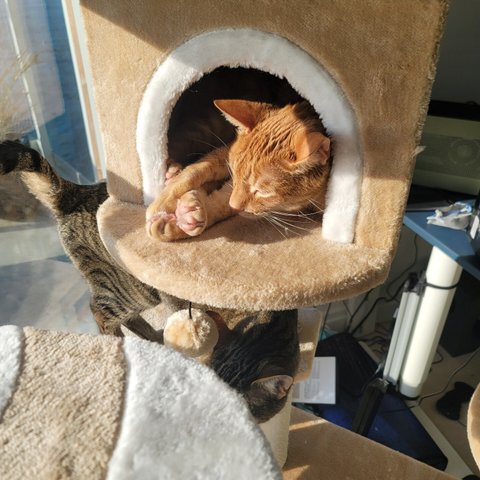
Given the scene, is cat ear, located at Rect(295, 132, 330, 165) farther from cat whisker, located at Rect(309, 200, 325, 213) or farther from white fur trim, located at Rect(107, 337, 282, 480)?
white fur trim, located at Rect(107, 337, 282, 480)

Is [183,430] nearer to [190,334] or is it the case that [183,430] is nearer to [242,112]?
[190,334]

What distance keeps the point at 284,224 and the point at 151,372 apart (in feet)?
1.51

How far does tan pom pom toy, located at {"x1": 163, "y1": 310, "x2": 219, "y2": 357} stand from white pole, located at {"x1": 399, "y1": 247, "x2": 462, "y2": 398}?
2.78 feet

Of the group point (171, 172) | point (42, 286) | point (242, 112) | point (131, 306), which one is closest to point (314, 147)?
point (242, 112)

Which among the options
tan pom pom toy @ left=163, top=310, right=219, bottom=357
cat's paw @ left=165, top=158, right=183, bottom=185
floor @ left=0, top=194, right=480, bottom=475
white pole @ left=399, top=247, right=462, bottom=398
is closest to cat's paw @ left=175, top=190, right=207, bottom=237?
cat's paw @ left=165, top=158, right=183, bottom=185

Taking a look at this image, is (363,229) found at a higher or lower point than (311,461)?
higher

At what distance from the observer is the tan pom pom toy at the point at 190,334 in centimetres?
84

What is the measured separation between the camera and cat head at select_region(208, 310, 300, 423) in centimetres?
89

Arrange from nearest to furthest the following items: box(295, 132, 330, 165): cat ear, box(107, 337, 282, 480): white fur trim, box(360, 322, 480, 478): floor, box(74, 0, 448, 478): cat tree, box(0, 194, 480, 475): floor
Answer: box(107, 337, 282, 480): white fur trim, box(74, 0, 448, 478): cat tree, box(295, 132, 330, 165): cat ear, box(0, 194, 480, 475): floor, box(360, 322, 480, 478): floor

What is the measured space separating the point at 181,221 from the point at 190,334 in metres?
0.26

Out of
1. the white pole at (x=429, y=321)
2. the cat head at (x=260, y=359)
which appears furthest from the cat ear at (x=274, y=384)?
the white pole at (x=429, y=321)

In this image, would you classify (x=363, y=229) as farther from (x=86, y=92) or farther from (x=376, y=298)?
(x=376, y=298)

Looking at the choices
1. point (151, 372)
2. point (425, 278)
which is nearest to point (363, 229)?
point (151, 372)

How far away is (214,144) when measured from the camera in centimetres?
100
